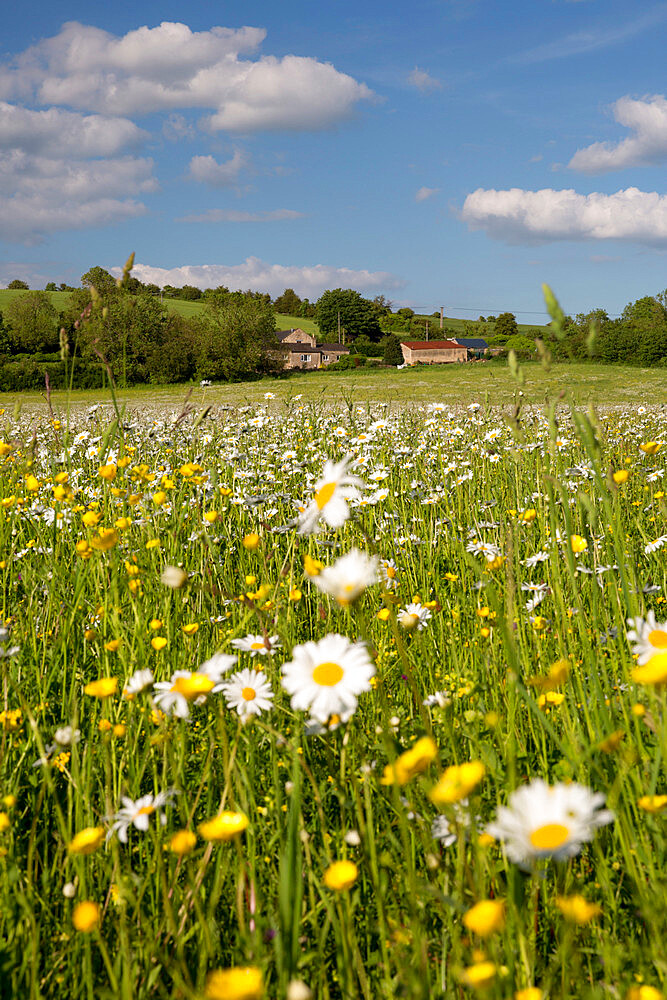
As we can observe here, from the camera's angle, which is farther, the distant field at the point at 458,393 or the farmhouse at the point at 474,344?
the farmhouse at the point at 474,344

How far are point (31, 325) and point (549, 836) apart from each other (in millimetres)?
61967

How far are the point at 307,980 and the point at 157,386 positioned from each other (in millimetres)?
34026

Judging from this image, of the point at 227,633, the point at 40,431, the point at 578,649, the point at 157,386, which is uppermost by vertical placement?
the point at 157,386

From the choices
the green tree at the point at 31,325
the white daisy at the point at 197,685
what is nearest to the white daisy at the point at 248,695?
the white daisy at the point at 197,685

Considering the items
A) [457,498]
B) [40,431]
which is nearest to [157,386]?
[40,431]

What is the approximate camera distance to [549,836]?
2.29 ft

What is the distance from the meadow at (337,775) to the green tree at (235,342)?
1569 inches

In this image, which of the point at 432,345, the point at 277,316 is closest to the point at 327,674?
the point at 432,345

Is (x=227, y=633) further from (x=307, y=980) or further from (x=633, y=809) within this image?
(x=633, y=809)

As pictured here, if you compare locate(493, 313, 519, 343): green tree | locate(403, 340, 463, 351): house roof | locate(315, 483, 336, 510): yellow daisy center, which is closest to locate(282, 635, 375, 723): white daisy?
locate(315, 483, 336, 510): yellow daisy center

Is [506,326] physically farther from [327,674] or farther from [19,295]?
[327,674]

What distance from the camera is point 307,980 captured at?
3.98 ft

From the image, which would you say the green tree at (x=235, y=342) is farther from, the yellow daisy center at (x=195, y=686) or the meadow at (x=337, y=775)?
the yellow daisy center at (x=195, y=686)

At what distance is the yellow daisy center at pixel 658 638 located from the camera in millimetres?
1159
